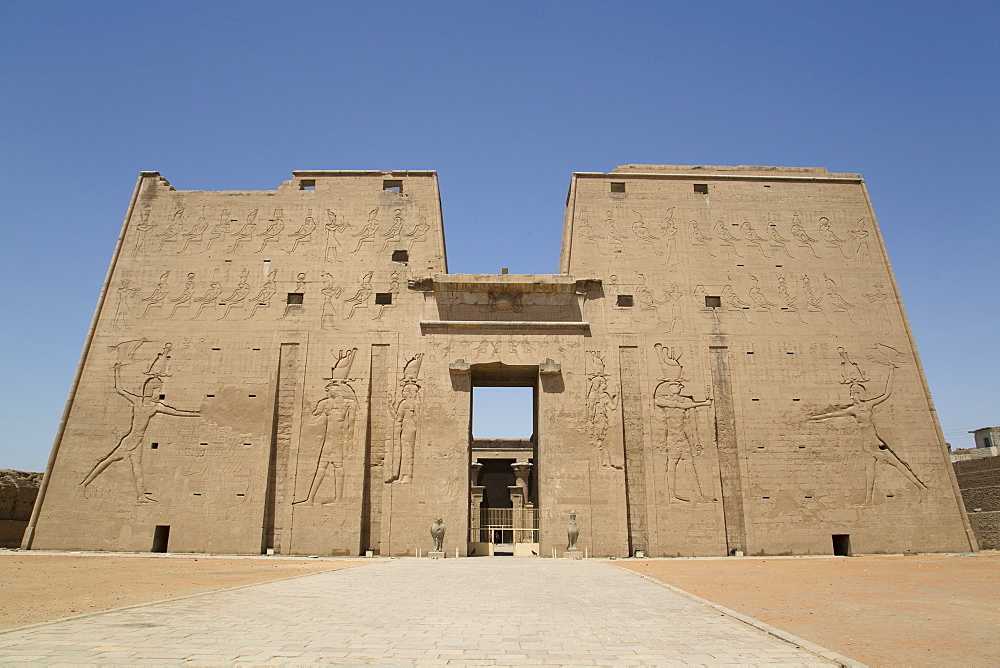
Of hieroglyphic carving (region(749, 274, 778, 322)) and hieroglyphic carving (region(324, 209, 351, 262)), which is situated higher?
hieroglyphic carving (region(324, 209, 351, 262))

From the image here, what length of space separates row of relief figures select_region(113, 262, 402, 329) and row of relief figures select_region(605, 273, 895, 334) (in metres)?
6.60

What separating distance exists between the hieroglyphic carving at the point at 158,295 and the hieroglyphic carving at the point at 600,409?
462 inches

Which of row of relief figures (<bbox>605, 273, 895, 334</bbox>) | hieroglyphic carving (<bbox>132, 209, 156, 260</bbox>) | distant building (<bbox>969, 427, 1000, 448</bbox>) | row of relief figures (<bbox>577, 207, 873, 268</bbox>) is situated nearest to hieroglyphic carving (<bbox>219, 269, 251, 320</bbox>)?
hieroglyphic carving (<bbox>132, 209, 156, 260</bbox>)

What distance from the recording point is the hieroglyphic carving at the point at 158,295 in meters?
17.5

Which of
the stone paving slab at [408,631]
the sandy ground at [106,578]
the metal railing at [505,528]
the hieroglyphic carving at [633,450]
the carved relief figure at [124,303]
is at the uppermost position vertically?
the carved relief figure at [124,303]

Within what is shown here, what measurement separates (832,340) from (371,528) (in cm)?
1333

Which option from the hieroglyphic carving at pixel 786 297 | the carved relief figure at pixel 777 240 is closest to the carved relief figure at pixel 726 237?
the carved relief figure at pixel 777 240

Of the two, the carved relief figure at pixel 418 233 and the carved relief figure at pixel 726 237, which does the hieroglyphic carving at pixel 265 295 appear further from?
the carved relief figure at pixel 726 237

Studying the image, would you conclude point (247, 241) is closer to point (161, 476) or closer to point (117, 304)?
point (117, 304)

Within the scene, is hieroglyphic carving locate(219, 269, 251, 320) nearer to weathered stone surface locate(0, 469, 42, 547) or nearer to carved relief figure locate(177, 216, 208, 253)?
carved relief figure locate(177, 216, 208, 253)

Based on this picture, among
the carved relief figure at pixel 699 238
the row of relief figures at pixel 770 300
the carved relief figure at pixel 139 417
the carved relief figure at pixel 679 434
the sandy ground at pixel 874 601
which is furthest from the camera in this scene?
the carved relief figure at pixel 699 238

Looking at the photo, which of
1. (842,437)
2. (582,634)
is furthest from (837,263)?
(582,634)

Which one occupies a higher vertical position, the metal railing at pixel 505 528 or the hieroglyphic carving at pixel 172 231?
the hieroglyphic carving at pixel 172 231

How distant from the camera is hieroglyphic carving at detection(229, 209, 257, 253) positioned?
59.0 feet
